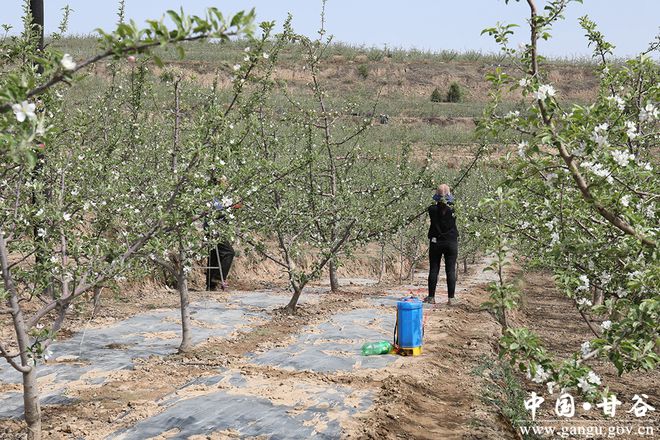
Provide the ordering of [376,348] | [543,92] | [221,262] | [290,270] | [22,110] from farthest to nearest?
[221,262] → [290,270] → [376,348] → [543,92] → [22,110]

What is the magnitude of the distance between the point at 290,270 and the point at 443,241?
2818 millimetres

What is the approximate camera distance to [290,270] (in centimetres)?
911

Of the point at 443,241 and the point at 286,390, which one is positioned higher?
the point at 443,241

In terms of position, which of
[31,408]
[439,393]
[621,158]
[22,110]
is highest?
[22,110]

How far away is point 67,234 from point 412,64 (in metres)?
53.2

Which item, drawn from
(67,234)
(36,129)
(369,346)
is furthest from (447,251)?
(36,129)

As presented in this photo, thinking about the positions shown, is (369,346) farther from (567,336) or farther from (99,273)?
(567,336)

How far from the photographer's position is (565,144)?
124 inches

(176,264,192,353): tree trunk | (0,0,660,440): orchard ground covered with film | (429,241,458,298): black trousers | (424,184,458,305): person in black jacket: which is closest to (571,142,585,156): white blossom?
(0,0,660,440): orchard ground covered with film

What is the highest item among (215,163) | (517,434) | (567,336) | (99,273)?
(215,163)

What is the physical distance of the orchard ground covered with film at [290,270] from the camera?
3.06m

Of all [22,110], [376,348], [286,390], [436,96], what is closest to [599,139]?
[22,110]

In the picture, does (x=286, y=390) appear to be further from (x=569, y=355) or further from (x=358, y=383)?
(x=569, y=355)

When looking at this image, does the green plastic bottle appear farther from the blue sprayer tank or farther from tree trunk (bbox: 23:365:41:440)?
tree trunk (bbox: 23:365:41:440)
